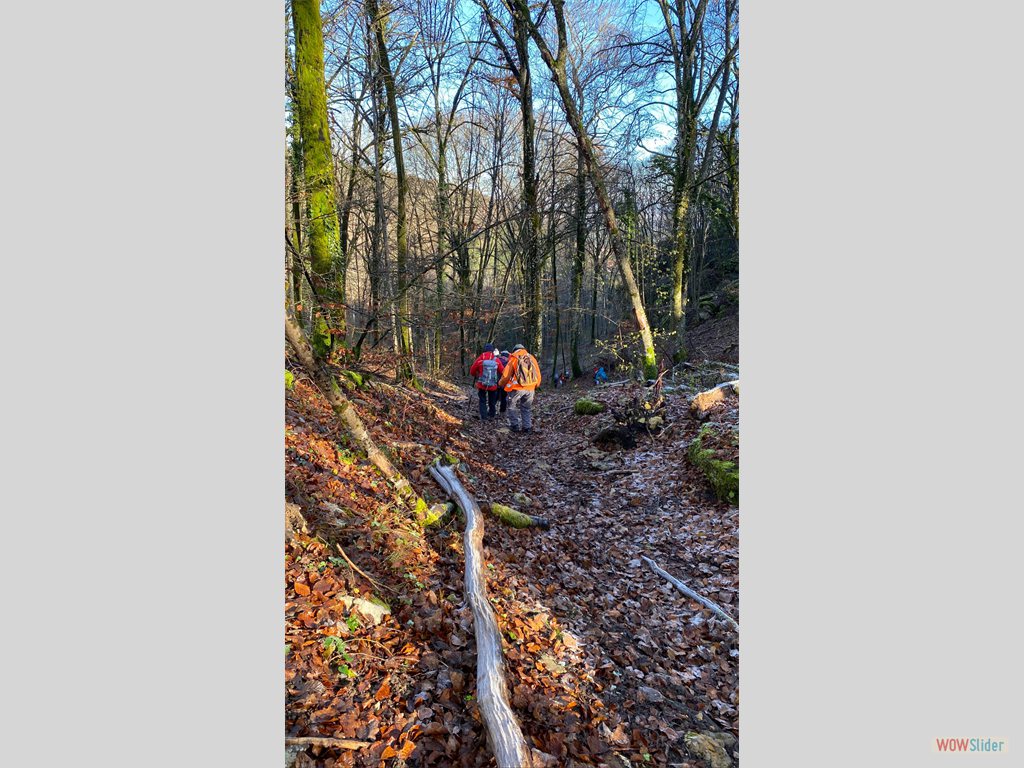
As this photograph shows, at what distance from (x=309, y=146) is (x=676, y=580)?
7534mm

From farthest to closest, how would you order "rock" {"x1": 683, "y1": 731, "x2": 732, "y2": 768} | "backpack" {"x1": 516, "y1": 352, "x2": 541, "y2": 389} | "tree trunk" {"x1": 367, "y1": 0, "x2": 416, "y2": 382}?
1. "backpack" {"x1": 516, "y1": 352, "x2": 541, "y2": 389}
2. "tree trunk" {"x1": 367, "y1": 0, "x2": 416, "y2": 382}
3. "rock" {"x1": 683, "y1": 731, "x2": 732, "y2": 768}

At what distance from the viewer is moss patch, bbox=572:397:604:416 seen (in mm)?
9648

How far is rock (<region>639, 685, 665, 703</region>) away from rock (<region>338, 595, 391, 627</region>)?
1851 mm

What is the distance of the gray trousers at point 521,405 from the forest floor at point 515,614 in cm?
293

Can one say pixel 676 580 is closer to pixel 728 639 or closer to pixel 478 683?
pixel 728 639

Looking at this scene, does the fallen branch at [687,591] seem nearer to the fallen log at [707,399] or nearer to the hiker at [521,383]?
the fallen log at [707,399]

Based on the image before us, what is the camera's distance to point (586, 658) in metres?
3.19

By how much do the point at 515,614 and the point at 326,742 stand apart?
1.67 meters

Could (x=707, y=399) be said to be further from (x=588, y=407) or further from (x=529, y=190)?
(x=529, y=190)

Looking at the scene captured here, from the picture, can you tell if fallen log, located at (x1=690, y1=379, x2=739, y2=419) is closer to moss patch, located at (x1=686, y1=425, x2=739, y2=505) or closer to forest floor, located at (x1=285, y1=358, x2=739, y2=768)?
forest floor, located at (x1=285, y1=358, x2=739, y2=768)

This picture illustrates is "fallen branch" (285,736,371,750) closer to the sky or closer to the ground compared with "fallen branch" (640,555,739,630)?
closer to the sky

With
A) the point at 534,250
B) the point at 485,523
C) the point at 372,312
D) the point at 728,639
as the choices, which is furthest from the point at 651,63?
the point at 728,639

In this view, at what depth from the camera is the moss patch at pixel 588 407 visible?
965 cm
